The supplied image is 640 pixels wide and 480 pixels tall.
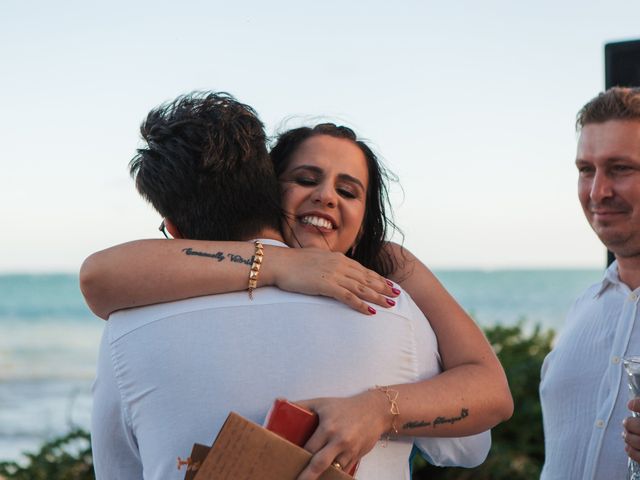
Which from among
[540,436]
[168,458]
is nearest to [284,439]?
[168,458]

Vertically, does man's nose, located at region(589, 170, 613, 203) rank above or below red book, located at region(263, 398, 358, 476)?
above

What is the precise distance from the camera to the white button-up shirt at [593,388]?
9.59 feet

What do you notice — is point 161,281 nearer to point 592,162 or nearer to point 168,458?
point 168,458

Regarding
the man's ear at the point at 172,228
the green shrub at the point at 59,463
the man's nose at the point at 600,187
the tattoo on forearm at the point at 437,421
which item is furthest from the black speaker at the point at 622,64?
the green shrub at the point at 59,463

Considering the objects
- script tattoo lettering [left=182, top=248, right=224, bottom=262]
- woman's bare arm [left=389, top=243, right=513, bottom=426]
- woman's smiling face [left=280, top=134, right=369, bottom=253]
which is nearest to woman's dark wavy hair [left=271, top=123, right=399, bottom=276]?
woman's smiling face [left=280, top=134, right=369, bottom=253]

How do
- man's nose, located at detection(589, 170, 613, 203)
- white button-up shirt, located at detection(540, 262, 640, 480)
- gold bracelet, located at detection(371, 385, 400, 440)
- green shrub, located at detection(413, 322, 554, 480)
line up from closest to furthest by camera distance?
gold bracelet, located at detection(371, 385, 400, 440) < white button-up shirt, located at detection(540, 262, 640, 480) < man's nose, located at detection(589, 170, 613, 203) < green shrub, located at detection(413, 322, 554, 480)

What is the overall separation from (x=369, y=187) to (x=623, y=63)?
1.37m

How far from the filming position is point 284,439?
166 centimetres

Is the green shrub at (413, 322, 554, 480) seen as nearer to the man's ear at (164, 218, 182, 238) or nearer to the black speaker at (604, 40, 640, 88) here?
the black speaker at (604, 40, 640, 88)

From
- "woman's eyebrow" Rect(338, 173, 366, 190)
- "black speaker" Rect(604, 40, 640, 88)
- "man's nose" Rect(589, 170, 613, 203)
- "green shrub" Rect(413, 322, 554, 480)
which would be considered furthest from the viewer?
"green shrub" Rect(413, 322, 554, 480)

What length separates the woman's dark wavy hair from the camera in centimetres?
260

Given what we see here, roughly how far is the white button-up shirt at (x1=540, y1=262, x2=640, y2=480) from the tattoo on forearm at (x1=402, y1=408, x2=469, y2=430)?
1174mm

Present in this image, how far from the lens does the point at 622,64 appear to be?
11.2 ft

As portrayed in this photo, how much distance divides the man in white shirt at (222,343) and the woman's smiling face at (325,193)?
0.31 m
